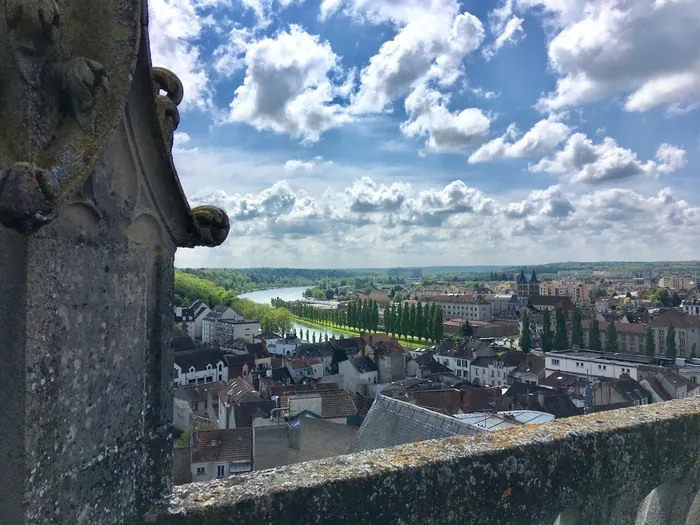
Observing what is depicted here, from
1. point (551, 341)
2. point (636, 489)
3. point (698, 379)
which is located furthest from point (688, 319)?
point (636, 489)

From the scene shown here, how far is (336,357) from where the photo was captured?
66.3 metres

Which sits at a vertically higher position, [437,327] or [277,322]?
[277,322]

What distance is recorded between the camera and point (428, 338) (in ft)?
319

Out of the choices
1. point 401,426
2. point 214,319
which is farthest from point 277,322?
point 401,426

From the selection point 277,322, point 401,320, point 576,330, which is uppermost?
point 576,330

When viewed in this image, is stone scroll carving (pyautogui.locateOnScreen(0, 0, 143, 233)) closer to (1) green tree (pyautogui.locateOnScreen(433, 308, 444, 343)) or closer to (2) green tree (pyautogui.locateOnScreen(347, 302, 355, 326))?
(1) green tree (pyautogui.locateOnScreen(433, 308, 444, 343))

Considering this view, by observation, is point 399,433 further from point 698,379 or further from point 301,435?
point 698,379

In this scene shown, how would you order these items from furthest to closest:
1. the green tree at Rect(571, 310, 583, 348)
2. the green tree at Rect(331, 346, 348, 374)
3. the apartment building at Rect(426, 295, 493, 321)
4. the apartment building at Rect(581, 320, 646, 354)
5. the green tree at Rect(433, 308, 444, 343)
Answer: the apartment building at Rect(426, 295, 493, 321) → the green tree at Rect(433, 308, 444, 343) → the apartment building at Rect(581, 320, 646, 354) → the green tree at Rect(571, 310, 583, 348) → the green tree at Rect(331, 346, 348, 374)

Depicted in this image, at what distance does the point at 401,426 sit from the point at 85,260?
9347 millimetres

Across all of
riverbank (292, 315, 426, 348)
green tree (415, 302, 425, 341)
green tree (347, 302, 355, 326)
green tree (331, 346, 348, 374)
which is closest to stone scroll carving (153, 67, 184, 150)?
green tree (331, 346, 348, 374)

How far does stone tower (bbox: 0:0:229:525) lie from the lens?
213 cm

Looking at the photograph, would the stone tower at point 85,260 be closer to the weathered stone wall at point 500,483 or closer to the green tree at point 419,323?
the weathered stone wall at point 500,483

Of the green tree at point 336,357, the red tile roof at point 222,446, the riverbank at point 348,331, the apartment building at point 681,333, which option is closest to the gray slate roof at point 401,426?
the red tile roof at point 222,446

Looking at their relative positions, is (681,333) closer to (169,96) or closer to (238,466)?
(238,466)
